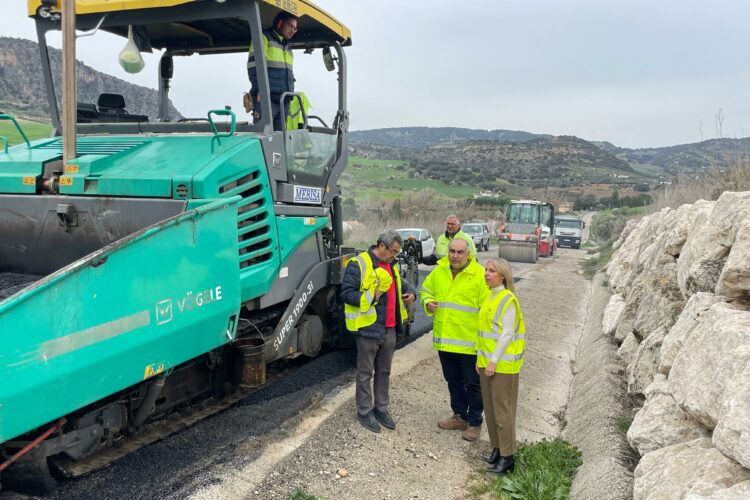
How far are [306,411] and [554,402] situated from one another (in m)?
2.70

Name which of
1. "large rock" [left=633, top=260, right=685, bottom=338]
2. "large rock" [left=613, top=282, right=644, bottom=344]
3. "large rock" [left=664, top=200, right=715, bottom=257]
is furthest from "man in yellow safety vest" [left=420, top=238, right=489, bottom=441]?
"large rock" [left=613, top=282, right=644, bottom=344]

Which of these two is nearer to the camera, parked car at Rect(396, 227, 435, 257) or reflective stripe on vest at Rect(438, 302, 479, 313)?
reflective stripe on vest at Rect(438, 302, 479, 313)

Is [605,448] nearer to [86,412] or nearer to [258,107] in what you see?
[86,412]

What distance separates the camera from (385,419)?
491 cm

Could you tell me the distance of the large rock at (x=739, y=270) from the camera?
3668 millimetres

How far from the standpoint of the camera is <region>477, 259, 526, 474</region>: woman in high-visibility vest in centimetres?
420

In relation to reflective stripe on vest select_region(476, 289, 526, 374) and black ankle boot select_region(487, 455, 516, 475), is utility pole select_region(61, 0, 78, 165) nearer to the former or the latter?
reflective stripe on vest select_region(476, 289, 526, 374)

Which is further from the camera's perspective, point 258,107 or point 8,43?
point 8,43

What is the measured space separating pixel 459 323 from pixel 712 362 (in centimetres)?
190

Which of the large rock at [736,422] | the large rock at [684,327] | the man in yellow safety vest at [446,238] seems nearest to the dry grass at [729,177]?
the man in yellow safety vest at [446,238]

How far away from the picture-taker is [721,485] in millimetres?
2756

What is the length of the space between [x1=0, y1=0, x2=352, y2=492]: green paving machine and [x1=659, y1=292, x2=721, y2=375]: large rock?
9.43ft

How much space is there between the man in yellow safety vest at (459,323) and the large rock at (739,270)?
65.4 inches

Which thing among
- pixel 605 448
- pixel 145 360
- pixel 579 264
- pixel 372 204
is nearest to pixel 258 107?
pixel 145 360
